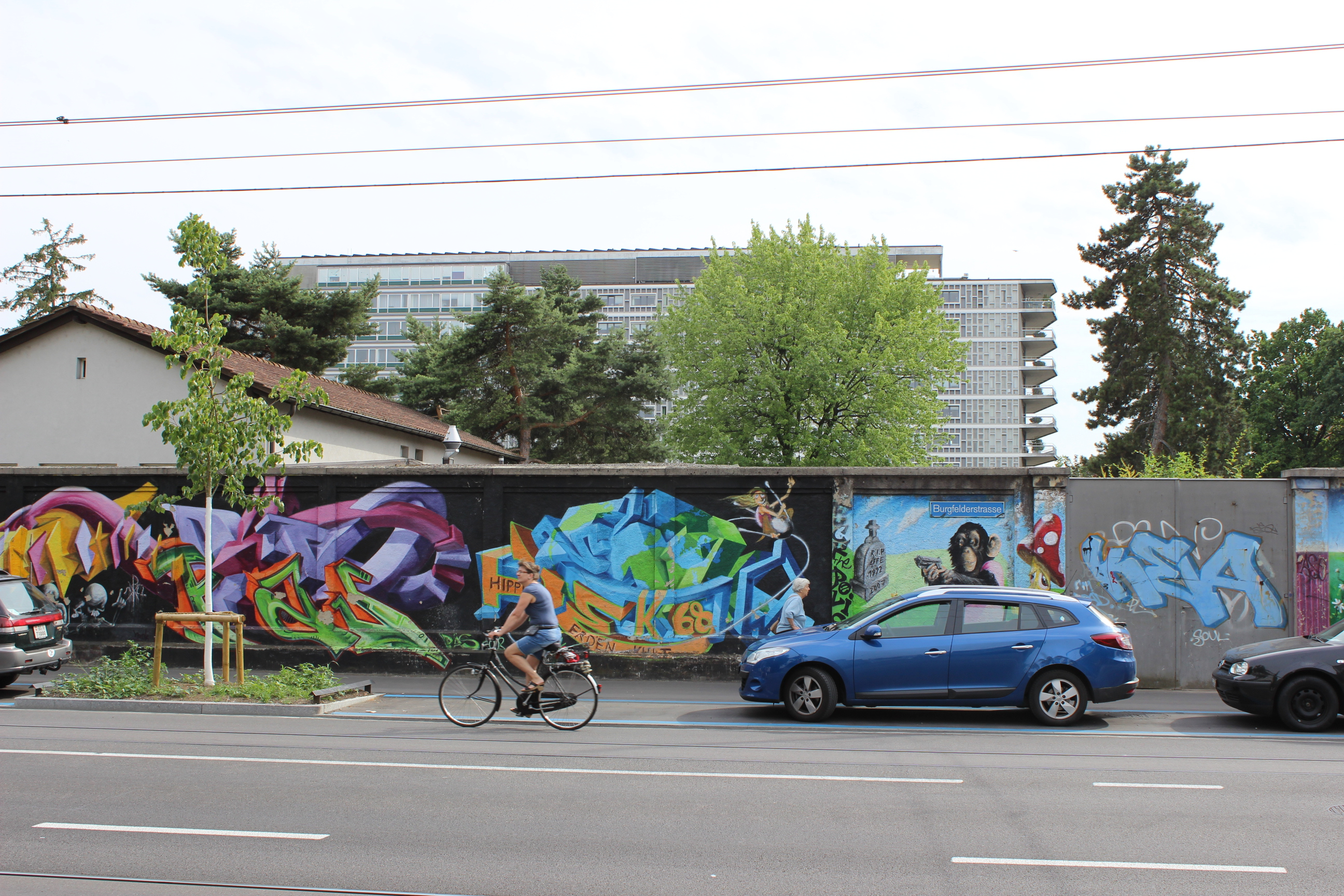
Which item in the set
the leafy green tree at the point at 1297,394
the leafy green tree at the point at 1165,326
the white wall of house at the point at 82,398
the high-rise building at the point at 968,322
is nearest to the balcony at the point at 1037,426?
the high-rise building at the point at 968,322

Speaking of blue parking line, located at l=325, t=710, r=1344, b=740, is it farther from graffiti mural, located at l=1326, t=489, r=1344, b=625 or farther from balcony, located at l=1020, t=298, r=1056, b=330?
balcony, located at l=1020, t=298, r=1056, b=330

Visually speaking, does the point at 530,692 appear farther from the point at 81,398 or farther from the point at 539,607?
the point at 81,398

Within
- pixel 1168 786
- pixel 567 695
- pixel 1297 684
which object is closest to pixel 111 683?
pixel 567 695

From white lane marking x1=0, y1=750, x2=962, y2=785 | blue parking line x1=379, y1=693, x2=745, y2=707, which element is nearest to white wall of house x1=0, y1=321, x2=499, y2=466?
blue parking line x1=379, y1=693, x2=745, y2=707

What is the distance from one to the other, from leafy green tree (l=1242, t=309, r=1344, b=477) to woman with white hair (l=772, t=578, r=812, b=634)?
1880 inches

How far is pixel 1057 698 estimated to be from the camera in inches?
444

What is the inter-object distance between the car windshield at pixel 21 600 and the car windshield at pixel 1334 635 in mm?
16326

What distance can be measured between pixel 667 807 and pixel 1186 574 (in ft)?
34.9

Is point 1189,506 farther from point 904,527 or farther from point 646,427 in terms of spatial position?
point 646,427

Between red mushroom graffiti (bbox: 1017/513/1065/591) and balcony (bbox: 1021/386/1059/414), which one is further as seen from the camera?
balcony (bbox: 1021/386/1059/414)

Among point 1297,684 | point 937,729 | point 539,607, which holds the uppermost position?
point 539,607

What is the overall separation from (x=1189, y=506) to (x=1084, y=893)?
35.7 feet

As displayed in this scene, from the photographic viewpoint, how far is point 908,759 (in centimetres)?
916

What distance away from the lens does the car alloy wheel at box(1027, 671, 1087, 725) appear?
1123cm
